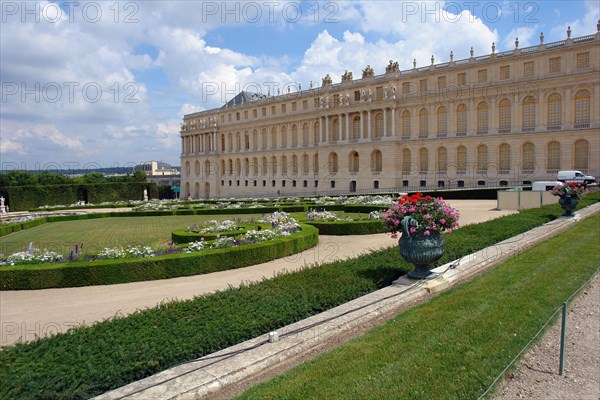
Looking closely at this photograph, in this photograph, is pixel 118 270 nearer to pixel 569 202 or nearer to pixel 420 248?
pixel 420 248

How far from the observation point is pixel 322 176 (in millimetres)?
61750

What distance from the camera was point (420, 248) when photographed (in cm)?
820

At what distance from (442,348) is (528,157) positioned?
45.3 m

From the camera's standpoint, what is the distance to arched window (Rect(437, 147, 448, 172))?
50294 millimetres

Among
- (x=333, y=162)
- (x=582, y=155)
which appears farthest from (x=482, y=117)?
(x=333, y=162)

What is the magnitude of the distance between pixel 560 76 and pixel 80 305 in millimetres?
46590

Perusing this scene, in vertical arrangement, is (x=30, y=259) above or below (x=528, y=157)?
below

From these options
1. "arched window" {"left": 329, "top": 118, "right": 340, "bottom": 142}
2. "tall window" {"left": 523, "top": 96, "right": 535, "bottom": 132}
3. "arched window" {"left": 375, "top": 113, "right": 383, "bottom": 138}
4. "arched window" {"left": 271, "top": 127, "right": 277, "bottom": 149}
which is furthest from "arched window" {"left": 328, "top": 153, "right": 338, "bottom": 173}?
"tall window" {"left": 523, "top": 96, "right": 535, "bottom": 132}

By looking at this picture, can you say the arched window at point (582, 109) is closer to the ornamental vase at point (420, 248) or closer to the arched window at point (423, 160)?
the arched window at point (423, 160)

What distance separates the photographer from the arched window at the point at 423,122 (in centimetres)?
5181

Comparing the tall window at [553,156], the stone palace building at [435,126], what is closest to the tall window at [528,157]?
the stone palace building at [435,126]

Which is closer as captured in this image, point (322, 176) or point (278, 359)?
point (278, 359)

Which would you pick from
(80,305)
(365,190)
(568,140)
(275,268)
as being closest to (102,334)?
(80,305)

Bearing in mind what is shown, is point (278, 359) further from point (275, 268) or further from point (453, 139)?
point (453, 139)
